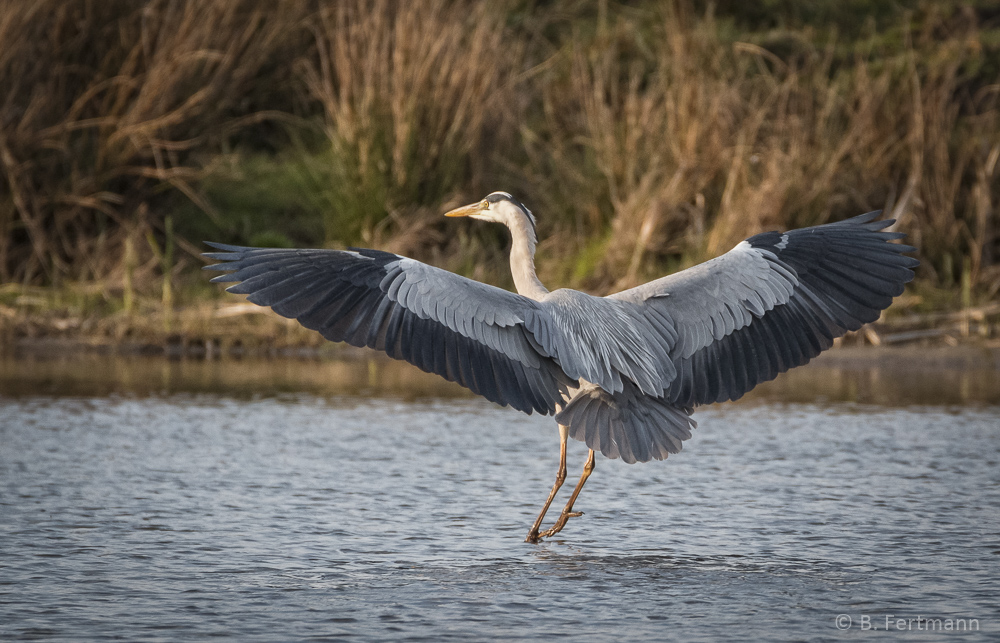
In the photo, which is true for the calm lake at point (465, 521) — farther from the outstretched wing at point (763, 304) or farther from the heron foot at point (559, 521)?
the outstretched wing at point (763, 304)

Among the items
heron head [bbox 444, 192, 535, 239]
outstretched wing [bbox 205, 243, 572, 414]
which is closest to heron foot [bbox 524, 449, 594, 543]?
outstretched wing [bbox 205, 243, 572, 414]

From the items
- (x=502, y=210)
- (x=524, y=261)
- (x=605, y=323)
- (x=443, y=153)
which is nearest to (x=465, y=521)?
(x=605, y=323)

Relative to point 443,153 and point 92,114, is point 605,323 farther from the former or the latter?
point 92,114

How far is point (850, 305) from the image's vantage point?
609 cm

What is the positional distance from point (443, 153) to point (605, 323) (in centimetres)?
832

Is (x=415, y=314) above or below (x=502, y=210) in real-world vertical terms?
below

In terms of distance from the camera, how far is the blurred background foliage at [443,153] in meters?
13.1

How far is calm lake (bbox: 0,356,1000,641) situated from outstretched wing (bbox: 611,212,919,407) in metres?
0.68

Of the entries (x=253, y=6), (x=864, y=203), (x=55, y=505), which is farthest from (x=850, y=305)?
(x=253, y=6)

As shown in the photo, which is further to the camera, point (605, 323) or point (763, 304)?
point (763, 304)

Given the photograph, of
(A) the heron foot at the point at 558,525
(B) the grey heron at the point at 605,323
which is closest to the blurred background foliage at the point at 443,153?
(B) the grey heron at the point at 605,323

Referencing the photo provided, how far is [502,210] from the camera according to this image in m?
7.00

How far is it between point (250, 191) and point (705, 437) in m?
7.94

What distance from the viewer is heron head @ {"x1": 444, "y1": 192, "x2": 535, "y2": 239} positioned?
6.83 meters
